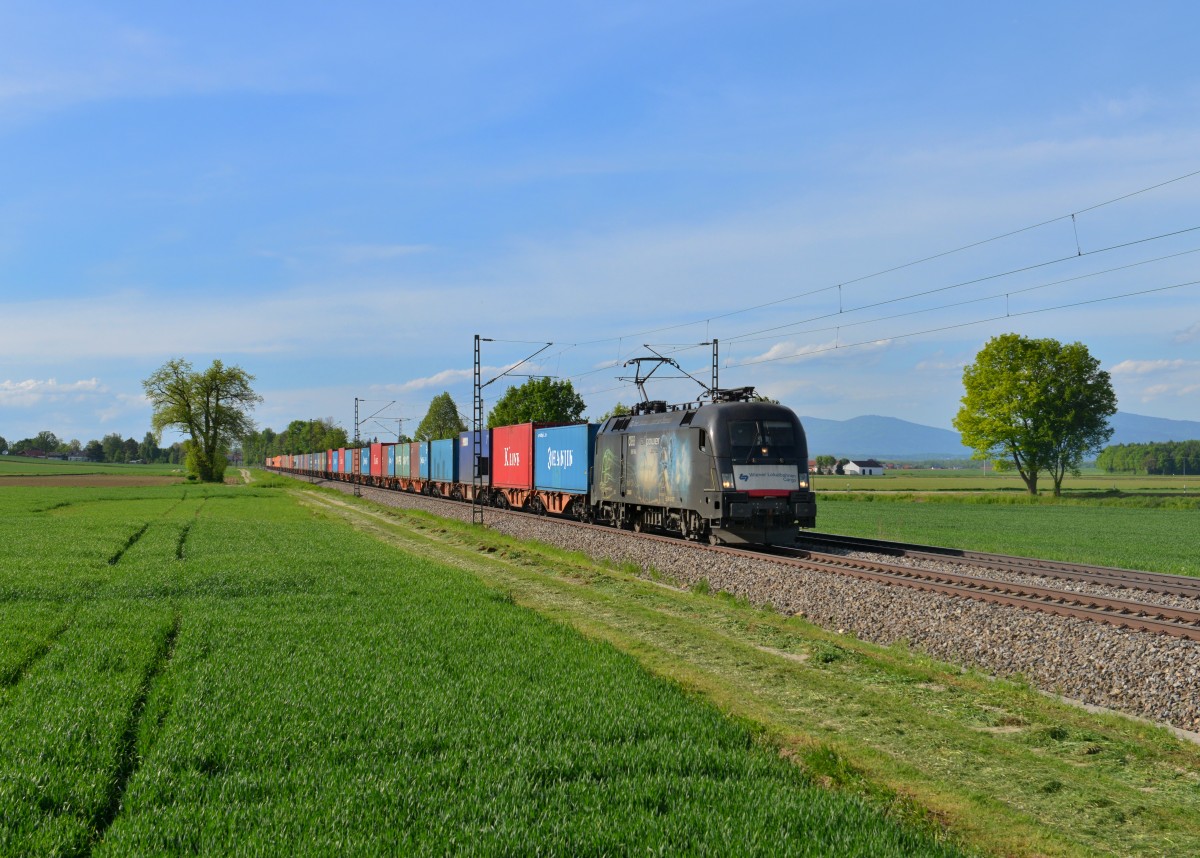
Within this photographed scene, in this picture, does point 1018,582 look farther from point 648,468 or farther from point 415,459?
point 415,459

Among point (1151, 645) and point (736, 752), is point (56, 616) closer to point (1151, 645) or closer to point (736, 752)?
point (736, 752)

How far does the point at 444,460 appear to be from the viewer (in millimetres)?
51906

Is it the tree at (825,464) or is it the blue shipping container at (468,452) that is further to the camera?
the tree at (825,464)

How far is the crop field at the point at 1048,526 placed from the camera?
79.9 feet

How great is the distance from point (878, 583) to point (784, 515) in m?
6.29

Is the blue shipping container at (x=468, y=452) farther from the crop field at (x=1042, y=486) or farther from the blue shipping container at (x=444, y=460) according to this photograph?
the crop field at (x=1042, y=486)

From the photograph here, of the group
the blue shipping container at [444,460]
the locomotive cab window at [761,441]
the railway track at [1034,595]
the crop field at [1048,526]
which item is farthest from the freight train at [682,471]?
the blue shipping container at [444,460]

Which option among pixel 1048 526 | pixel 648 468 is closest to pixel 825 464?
pixel 1048 526

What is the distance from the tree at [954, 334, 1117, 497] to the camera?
61.8m

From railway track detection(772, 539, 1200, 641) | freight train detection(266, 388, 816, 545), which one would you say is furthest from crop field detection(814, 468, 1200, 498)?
railway track detection(772, 539, 1200, 641)

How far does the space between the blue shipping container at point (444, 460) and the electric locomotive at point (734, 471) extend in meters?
26.5

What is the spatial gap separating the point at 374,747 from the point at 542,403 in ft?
266

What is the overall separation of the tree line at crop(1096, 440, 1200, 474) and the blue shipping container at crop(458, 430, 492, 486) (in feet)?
462

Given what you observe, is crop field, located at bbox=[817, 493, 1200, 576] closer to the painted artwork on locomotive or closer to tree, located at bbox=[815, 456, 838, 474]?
the painted artwork on locomotive
